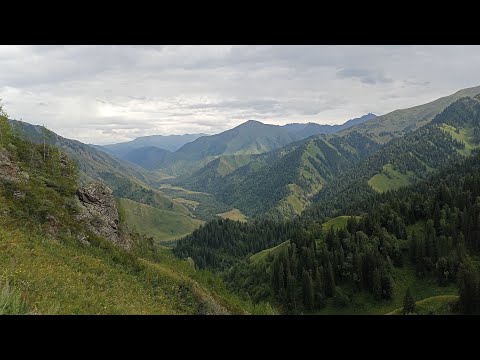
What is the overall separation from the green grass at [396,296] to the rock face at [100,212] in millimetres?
85118

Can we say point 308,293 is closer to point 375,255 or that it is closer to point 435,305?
point 375,255

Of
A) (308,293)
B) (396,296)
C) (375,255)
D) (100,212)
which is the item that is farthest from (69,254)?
(375,255)

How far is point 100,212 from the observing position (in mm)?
60750

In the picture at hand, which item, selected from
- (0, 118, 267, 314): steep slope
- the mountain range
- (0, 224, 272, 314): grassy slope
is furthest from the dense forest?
(0, 224, 272, 314): grassy slope

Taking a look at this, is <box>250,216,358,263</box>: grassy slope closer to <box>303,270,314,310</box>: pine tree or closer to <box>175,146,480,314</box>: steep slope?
<box>175,146,480,314</box>: steep slope

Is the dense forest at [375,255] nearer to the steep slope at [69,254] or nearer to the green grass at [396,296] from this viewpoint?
the green grass at [396,296]

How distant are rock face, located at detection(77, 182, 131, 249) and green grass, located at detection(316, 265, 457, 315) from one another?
85.1 m

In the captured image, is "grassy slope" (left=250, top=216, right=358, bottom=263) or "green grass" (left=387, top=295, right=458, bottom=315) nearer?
"green grass" (left=387, top=295, right=458, bottom=315)

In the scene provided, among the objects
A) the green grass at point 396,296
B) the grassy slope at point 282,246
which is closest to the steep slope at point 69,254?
the green grass at point 396,296

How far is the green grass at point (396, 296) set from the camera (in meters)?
118

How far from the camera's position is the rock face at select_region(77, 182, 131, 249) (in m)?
55.1

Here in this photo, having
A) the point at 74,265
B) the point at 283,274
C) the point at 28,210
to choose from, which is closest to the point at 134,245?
the point at 28,210
